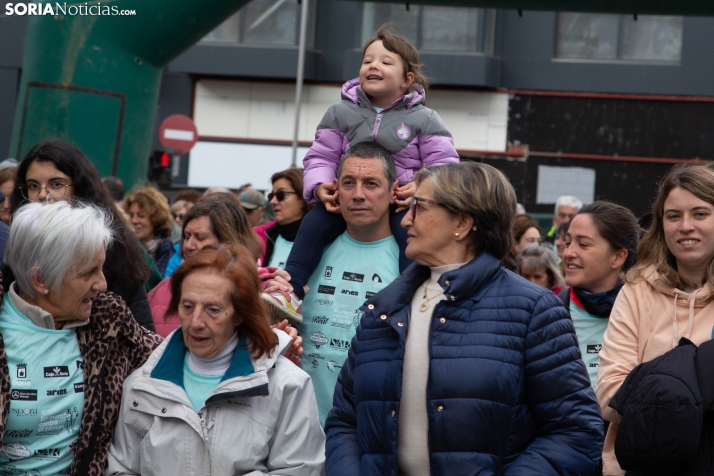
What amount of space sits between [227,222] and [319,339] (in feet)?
3.67

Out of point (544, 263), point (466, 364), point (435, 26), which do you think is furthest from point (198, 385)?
point (435, 26)

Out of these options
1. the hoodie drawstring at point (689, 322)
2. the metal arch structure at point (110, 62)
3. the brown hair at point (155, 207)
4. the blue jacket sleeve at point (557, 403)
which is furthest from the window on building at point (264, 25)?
the blue jacket sleeve at point (557, 403)

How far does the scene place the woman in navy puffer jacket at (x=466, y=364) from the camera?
3023mm

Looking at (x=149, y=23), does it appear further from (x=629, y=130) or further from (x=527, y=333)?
(x=629, y=130)

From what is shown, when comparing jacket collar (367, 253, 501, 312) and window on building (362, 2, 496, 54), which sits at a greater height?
window on building (362, 2, 496, 54)

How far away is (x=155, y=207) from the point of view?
8680 millimetres

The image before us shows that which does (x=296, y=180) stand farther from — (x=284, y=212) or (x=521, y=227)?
(x=521, y=227)

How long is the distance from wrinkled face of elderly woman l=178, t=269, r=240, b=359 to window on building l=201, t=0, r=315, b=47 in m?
22.7

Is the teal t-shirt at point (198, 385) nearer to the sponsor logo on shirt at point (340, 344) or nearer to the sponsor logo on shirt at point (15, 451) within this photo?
the sponsor logo on shirt at point (15, 451)

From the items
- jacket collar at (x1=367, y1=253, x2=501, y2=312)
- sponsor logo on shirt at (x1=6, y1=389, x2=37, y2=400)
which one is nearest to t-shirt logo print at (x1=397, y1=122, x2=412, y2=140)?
jacket collar at (x1=367, y1=253, x2=501, y2=312)

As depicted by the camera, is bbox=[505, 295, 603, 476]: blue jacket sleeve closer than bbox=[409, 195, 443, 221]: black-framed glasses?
Yes

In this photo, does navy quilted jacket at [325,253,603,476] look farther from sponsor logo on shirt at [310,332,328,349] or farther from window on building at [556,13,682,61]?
window on building at [556,13,682,61]

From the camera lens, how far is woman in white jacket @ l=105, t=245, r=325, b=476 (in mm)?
3340

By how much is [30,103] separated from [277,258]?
5.41 meters
